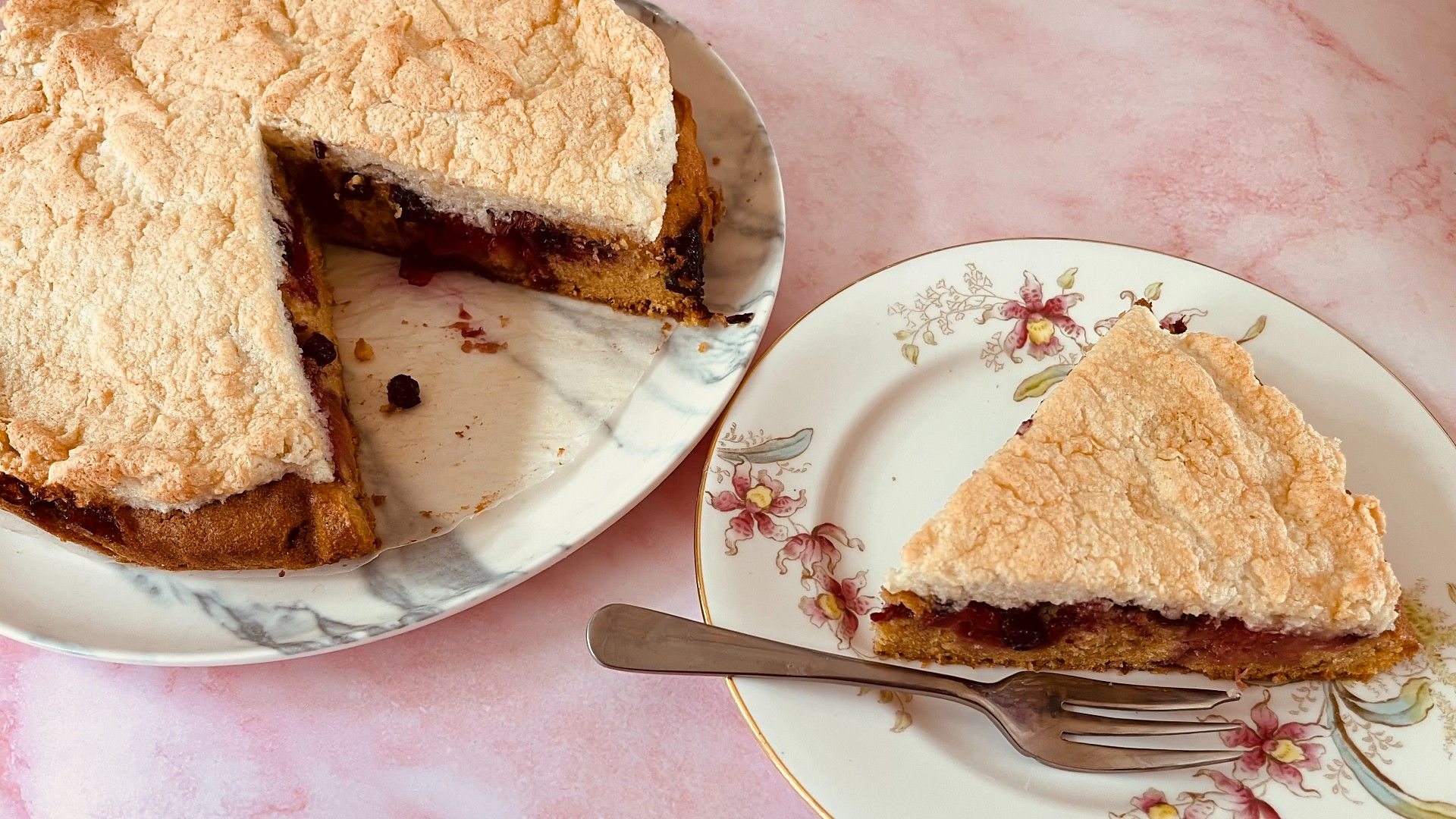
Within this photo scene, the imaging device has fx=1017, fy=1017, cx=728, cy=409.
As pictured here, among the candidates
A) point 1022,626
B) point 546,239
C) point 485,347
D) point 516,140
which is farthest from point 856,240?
point 1022,626

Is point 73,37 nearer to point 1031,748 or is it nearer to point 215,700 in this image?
point 215,700

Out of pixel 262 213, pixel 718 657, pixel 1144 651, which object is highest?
pixel 262 213

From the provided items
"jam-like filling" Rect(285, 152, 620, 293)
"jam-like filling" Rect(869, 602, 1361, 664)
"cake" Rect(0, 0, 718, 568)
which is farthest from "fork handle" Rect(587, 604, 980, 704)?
"jam-like filling" Rect(285, 152, 620, 293)

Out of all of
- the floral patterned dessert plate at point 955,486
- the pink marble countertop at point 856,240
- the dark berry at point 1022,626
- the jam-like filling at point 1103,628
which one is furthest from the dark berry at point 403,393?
the dark berry at point 1022,626

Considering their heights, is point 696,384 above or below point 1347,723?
above

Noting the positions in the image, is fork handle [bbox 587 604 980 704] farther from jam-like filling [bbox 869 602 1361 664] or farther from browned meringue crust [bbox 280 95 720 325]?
browned meringue crust [bbox 280 95 720 325]

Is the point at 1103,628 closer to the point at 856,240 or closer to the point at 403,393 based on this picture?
the point at 856,240

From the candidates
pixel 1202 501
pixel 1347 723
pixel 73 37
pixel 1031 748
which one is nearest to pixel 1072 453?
pixel 1202 501
